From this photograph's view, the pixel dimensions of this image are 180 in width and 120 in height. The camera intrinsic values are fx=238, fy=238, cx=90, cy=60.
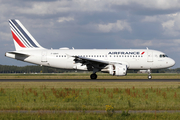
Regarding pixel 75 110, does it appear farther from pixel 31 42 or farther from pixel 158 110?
pixel 31 42

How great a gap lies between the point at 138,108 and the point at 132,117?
270cm

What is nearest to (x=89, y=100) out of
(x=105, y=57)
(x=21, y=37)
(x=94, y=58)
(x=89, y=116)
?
(x=89, y=116)

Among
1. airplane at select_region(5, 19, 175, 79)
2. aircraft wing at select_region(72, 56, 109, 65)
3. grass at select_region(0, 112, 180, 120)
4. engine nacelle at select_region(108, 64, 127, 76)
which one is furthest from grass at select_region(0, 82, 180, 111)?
airplane at select_region(5, 19, 175, 79)

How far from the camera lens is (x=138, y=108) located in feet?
44.8

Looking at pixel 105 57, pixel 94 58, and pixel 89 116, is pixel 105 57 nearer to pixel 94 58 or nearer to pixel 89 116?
pixel 94 58

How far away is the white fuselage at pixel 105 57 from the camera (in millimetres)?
38375

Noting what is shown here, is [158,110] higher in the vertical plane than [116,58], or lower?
lower

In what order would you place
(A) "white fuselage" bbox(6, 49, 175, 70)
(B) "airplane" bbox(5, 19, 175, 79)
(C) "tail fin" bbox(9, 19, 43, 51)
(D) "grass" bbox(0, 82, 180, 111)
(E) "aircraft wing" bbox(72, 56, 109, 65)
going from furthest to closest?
(C) "tail fin" bbox(9, 19, 43, 51)
(A) "white fuselage" bbox(6, 49, 175, 70)
(B) "airplane" bbox(5, 19, 175, 79)
(E) "aircraft wing" bbox(72, 56, 109, 65)
(D) "grass" bbox(0, 82, 180, 111)

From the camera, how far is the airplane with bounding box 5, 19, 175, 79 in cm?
3728

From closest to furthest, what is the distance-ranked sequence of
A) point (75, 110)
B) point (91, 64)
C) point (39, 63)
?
point (75, 110), point (91, 64), point (39, 63)

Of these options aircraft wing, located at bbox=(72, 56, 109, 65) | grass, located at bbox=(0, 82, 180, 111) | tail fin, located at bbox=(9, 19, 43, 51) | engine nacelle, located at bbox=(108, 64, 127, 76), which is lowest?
grass, located at bbox=(0, 82, 180, 111)

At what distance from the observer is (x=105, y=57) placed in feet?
127

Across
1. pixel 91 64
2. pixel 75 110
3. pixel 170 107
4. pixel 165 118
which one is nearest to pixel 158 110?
pixel 170 107

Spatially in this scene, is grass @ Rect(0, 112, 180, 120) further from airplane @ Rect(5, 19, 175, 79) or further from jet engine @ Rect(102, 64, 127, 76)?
airplane @ Rect(5, 19, 175, 79)
